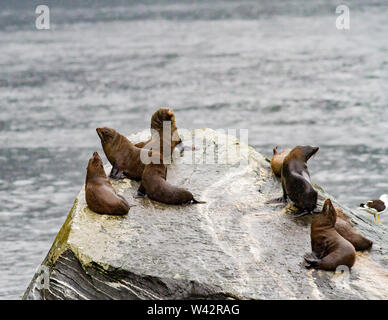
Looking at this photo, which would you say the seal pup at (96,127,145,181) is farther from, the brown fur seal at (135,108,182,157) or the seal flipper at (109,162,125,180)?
the brown fur seal at (135,108,182,157)

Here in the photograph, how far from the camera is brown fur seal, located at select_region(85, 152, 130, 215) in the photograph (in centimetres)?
484

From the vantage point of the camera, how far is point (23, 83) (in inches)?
590

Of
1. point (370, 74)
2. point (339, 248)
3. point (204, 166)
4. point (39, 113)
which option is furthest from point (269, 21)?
point (339, 248)

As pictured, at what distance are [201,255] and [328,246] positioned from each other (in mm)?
836

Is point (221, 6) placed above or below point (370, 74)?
above

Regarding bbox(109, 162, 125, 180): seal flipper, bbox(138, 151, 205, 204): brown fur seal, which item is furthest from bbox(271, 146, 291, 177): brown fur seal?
bbox(109, 162, 125, 180): seal flipper

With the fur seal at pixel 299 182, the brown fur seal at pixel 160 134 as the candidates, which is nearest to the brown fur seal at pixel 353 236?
the fur seal at pixel 299 182

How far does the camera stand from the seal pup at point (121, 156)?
561cm

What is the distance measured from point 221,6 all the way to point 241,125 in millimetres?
21742

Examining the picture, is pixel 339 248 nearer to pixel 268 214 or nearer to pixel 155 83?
pixel 268 214

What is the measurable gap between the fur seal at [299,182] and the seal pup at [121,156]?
127 centimetres

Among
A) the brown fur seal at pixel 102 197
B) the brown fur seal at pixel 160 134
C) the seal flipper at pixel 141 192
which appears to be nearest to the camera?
the brown fur seal at pixel 102 197

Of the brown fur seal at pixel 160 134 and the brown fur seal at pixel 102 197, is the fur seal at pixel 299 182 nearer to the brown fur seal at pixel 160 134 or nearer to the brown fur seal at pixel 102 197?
the brown fur seal at pixel 102 197

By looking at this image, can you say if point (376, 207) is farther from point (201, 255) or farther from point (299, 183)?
point (201, 255)
